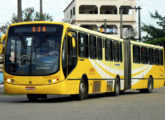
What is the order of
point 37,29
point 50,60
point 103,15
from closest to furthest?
point 50,60
point 37,29
point 103,15

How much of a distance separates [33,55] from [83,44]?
2697 millimetres

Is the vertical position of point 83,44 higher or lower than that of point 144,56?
higher

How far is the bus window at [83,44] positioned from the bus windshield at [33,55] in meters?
1.74

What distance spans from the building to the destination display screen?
5829cm

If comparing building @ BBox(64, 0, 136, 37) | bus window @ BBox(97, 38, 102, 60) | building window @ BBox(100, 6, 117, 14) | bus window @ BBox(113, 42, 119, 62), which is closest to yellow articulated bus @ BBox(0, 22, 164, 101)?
bus window @ BBox(97, 38, 102, 60)

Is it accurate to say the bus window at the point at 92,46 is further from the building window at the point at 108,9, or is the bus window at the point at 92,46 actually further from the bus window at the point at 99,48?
the building window at the point at 108,9

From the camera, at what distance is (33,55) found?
19875 millimetres

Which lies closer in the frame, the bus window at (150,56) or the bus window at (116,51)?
the bus window at (116,51)

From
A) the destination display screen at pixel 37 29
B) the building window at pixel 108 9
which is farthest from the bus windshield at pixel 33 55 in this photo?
the building window at pixel 108 9

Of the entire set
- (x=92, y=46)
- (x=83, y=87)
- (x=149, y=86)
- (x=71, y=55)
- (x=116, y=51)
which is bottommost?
(x=149, y=86)

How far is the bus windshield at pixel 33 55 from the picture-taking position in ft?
64.6

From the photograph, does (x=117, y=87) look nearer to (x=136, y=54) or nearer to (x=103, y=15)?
(x=136, y=54)

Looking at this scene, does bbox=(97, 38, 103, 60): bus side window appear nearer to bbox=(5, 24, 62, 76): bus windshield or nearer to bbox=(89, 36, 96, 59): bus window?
bbox=(89, 36, 96, 59): bus window

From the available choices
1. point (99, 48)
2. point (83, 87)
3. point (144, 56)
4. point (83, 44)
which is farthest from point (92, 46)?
point (144, 56)
